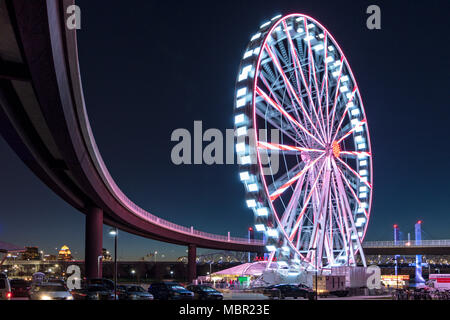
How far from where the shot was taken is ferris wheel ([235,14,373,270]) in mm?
37125

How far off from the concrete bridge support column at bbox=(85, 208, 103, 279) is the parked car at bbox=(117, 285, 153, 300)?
2432 centimetres

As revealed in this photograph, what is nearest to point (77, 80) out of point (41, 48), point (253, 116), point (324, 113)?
point (41, 48)

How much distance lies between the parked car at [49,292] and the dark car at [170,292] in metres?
7.75

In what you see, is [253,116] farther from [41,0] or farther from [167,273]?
[167,273]

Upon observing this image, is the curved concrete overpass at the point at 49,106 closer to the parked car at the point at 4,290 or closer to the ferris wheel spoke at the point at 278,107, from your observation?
the parked car at the point at 4,290

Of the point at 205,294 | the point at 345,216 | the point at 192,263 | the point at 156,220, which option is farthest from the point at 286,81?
Answer: the point at 192,263

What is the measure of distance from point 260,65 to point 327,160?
9498 mm

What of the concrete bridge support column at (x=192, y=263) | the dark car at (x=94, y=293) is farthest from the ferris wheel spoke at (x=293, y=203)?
the concrete bridge support column at (x=192, y=263)

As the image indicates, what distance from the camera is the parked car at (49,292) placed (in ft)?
72.6

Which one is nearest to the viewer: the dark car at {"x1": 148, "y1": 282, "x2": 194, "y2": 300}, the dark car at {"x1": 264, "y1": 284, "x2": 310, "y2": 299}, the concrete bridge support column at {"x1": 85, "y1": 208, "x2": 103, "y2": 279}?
the dark car at {"x1": 148, "y1": 282, "x2": 194, "y2": 300}

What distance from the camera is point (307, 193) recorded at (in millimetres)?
41312

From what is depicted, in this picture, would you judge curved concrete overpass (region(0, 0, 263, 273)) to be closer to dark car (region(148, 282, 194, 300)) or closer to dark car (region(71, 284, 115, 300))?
Answer: dark car (region(71, 284, 115, 300))

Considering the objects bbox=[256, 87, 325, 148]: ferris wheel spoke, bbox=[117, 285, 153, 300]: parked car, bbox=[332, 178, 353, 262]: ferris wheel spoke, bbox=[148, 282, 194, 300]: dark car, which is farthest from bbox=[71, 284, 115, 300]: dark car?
bbox=[332, 178, 353, 262]: ferris wheel spoke

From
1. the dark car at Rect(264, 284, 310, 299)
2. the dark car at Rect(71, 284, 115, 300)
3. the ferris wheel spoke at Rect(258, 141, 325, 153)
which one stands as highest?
the ferris wheel spoke at Rect(258, 141, 325, 153)
